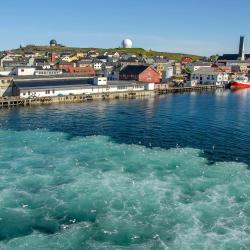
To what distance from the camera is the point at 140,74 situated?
117 metres

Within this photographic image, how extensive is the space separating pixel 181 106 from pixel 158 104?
20.7 ft

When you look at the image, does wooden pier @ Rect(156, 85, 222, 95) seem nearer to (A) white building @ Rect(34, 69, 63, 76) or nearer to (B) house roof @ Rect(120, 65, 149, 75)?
(B) house roof @ Rect(120, 65, 149, 75)

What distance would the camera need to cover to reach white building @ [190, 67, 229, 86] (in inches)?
5384

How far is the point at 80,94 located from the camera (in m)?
96.2

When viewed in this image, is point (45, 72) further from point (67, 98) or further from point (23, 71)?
point (67, 98)

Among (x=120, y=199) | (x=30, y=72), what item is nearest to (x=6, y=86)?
(x=30, y=72)

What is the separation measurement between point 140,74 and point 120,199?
86914 millimetres

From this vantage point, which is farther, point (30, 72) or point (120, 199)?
point (30, 72)

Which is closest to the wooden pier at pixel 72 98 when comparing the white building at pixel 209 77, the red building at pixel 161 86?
the red building at pixel 161 86

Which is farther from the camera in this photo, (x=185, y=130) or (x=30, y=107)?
(x=30, y=107)

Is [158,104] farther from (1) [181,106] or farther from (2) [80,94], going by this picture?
(2) [80,94]

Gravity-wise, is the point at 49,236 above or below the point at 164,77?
below

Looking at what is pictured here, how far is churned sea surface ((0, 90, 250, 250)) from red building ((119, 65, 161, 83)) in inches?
2040

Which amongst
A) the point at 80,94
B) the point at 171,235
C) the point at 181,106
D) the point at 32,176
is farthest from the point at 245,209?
the point at 80,94
